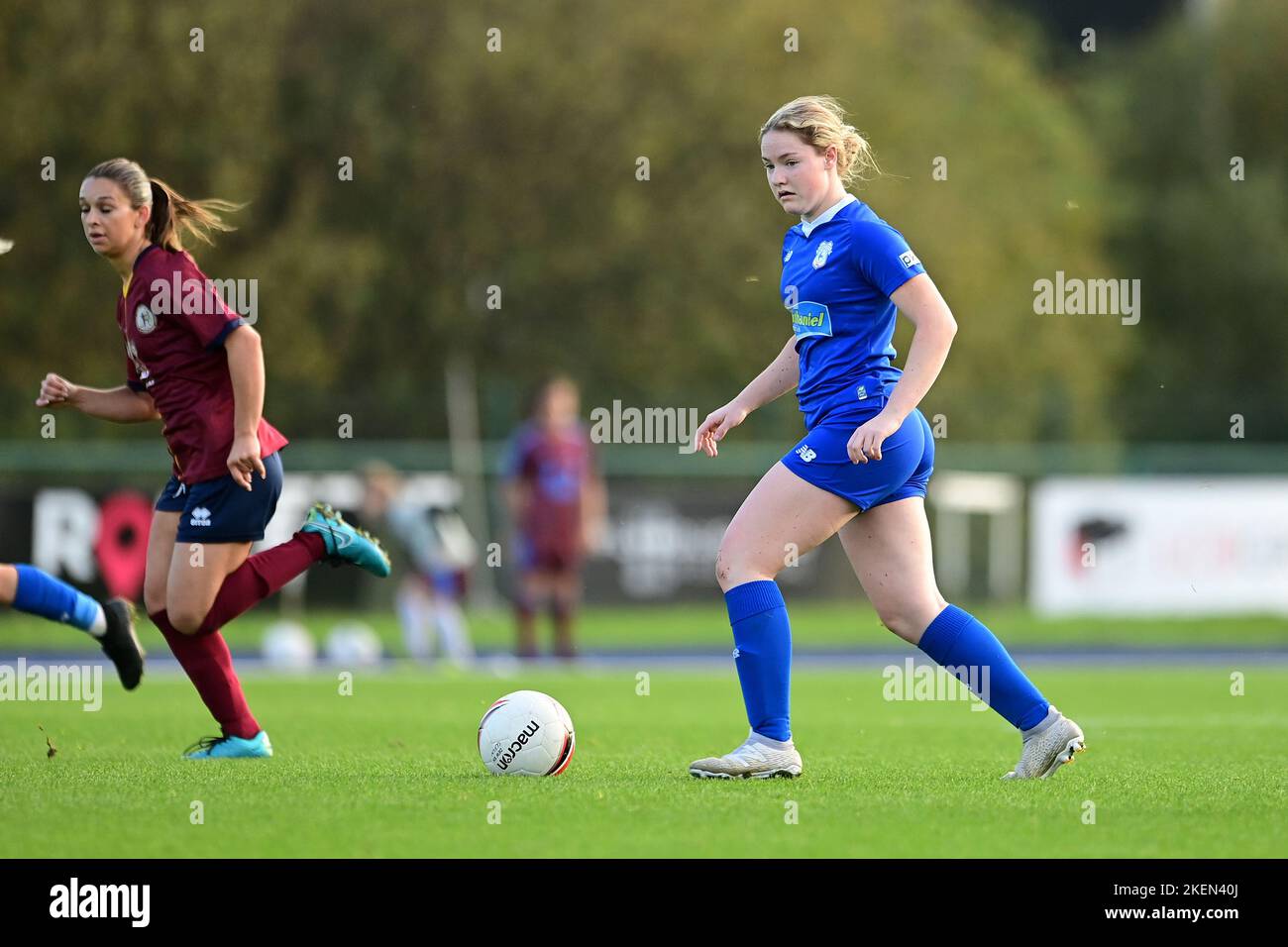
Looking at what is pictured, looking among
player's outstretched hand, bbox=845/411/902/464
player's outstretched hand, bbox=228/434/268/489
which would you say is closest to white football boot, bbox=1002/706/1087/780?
player's outstretched hand, bbox=845/411/902/464

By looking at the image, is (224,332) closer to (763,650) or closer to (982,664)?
(763,650)

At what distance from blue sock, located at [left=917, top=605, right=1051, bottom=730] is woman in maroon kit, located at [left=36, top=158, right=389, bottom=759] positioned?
104 inches

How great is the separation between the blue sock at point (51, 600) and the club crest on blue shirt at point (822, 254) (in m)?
3.31

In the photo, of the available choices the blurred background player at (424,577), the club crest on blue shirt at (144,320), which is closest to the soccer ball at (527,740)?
the club crest on blue shirt at (144,320)

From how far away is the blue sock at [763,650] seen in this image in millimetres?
6516

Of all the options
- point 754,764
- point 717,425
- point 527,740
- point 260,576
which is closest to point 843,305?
point 717,425

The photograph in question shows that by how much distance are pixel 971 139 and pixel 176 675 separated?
91.1ft

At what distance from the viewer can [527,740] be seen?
6.80 m

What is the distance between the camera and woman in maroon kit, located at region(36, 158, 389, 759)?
23.3ft

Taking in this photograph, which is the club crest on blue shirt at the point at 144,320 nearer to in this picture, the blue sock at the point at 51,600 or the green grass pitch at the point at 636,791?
the blue sock at the point at 51,600

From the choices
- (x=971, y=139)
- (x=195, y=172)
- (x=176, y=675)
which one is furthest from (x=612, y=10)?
(x=176, y=675)

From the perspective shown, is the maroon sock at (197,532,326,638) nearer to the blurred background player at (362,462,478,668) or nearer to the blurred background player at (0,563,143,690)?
the blurred background player at (0,563,143,690)
